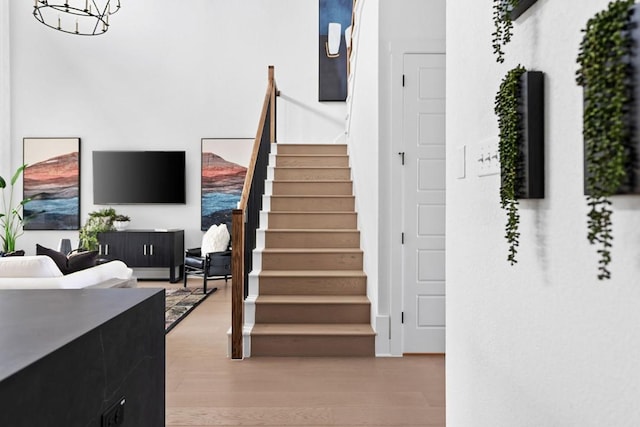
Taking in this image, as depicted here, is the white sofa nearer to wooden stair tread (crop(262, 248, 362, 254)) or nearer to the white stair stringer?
the white stair stringer

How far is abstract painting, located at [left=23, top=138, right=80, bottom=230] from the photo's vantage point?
24.0 feet

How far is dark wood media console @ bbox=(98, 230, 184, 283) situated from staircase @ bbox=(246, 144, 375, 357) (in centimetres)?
231

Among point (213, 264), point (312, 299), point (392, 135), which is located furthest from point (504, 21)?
point (213, 264)

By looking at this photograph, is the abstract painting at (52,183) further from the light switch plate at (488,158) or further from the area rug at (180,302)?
the light switch plate at (488,158)

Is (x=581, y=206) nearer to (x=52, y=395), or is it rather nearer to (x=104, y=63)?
(x=52, y=395)

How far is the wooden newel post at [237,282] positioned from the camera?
136 inches

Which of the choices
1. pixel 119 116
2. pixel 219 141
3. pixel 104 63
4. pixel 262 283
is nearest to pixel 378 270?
pixel 262 283

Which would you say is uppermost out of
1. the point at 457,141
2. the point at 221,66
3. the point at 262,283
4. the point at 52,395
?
the point at 221,66

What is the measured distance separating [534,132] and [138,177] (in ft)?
23.1

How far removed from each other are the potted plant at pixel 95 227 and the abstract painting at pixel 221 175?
136 centimetres

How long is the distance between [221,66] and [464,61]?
634 centimetres

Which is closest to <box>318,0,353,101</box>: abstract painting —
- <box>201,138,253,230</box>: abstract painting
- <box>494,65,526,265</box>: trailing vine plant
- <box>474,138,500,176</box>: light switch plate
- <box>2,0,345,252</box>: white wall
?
<box>2,0,345,252</box>: white wall

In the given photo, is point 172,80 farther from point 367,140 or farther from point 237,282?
point 237,282

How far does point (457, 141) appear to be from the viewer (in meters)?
1.70
